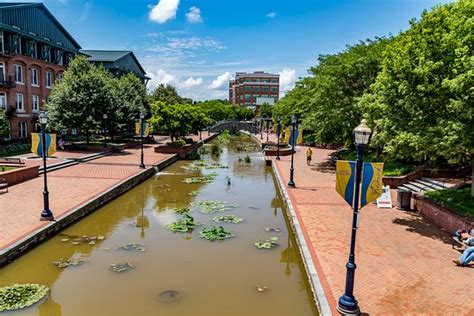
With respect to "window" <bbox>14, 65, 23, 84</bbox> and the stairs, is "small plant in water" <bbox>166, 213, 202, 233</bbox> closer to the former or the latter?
the stairs

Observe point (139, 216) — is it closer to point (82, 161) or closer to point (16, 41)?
point (82, 161)

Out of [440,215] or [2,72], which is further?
[2,72]

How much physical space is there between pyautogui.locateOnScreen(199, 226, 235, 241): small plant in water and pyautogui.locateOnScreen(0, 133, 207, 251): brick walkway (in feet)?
18.4

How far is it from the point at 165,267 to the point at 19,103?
3473 cm

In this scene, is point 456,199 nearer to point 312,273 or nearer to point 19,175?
point 312,273

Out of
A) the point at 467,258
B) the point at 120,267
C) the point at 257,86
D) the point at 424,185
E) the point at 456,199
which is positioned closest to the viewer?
the point at 467,258

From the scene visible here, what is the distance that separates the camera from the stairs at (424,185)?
18.0m

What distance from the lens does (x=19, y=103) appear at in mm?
38344

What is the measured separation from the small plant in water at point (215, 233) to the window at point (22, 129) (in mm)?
32011

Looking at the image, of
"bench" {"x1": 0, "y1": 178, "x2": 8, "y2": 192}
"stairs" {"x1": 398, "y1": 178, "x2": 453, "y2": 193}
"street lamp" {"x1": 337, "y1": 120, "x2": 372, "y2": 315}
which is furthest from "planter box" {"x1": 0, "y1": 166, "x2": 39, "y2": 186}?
"stairs" {"x1": 398, "y1": 178, "x2": 453, "y2": 193}

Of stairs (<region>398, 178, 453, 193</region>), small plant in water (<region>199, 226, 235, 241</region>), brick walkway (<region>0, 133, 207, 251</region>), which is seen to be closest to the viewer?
brick walkway (<region>0, 133, 207, 251</region>)

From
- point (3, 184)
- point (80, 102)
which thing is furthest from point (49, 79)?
point (3, 184)

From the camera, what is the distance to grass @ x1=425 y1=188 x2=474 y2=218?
13461mm

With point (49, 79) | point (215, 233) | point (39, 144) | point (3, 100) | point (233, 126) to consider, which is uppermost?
point (49, 79)
